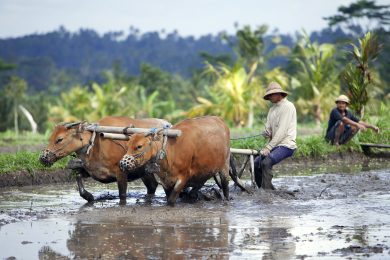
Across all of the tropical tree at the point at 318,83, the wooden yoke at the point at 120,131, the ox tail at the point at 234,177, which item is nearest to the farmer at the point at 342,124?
the ox tail at the point at 234,177

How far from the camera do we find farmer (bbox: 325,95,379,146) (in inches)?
658

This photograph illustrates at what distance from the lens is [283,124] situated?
12141mm

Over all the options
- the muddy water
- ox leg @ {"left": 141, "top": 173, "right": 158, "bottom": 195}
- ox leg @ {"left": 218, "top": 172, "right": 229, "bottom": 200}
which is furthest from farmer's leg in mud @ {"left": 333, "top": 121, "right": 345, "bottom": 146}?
ox leg @ {"left": 141, "top": 173, "right": 158, "bottom": 195}

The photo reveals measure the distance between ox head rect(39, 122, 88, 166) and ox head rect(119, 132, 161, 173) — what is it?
3.41ft

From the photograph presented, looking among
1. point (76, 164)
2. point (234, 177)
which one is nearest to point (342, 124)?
point (234, 177)

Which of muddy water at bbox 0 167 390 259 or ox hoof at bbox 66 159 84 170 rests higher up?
ox hoof at bbox 66 159 84 170

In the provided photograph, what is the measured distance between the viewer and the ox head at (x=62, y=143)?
1112 cm

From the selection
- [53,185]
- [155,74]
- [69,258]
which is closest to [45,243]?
[69,258]

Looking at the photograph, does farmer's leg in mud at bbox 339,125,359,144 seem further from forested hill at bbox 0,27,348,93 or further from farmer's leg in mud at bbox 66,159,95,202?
forested hill at bbox 0,27,348,93

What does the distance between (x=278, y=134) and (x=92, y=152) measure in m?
2.87

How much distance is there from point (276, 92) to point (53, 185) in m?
4.53

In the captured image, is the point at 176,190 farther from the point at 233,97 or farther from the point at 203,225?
the point at 233,97

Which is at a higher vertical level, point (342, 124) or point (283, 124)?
point (283, 124)

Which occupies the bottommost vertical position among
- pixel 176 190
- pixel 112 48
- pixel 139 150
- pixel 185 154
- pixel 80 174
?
pixel 176 190
